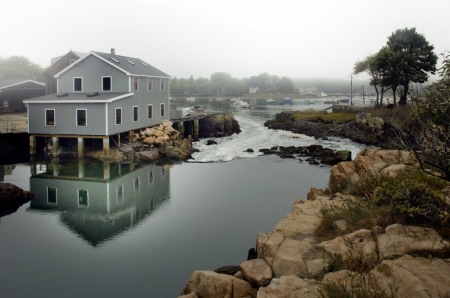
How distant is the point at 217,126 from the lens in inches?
1921

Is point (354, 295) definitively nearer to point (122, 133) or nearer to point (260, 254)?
point (260, 254)

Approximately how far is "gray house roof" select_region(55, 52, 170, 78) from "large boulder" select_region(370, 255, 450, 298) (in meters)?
27.8

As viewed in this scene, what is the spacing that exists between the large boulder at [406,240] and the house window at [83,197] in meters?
16.2

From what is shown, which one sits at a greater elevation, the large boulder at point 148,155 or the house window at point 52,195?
the large boulder at point 148,155

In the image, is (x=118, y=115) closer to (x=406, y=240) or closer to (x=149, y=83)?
(x=149, y=83)

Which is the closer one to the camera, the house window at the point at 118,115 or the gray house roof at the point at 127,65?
the house window at the point at 118,115

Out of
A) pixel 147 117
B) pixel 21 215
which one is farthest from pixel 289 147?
pixel 21 215

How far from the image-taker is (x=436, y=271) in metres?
6.99

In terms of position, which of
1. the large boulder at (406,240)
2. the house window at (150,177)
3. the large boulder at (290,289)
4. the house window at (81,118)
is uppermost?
the house window at (81,118)

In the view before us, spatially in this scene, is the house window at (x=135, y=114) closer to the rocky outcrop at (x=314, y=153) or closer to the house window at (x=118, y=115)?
the house window at (x=118, y=115)

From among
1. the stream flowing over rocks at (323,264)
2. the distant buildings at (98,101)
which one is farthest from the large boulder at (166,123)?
the stream flowing over rocks at (323,264)

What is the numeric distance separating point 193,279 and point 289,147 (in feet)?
93.3

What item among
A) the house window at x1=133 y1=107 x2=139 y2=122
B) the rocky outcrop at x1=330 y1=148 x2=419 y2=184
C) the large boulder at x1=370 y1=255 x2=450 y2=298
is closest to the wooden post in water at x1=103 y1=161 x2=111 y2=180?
the house window at x1=133 y1=107 x2=139 y2=122

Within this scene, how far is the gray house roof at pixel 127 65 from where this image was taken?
3167 centimetres
